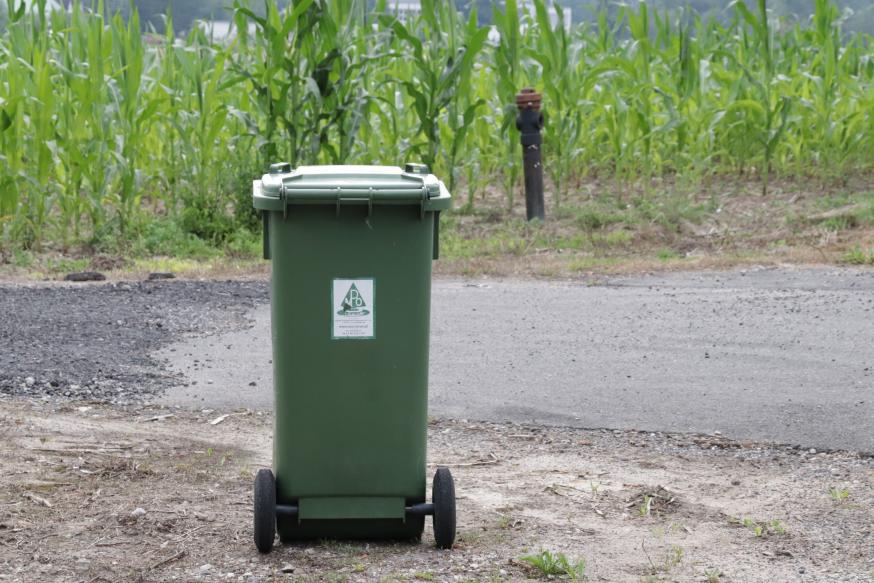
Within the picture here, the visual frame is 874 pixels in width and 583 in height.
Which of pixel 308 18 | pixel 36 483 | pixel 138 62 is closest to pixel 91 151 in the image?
pixel 138 62

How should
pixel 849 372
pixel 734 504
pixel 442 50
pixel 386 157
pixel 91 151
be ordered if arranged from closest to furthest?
pixel 734 504
pixel 849 372
pixel 91 151
pixel 442 50
pixel 386 157

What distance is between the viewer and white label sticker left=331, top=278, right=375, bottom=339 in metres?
3.74

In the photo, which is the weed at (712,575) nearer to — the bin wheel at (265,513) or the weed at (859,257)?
the bin wheel at (265,513)

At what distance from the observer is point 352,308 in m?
3.75

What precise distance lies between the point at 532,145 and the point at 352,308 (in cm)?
792

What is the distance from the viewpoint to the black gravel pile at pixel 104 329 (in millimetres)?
6055

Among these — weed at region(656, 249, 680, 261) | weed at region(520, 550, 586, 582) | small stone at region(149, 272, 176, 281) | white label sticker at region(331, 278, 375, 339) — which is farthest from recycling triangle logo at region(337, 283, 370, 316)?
weed at region(656, 249, 680, 261)

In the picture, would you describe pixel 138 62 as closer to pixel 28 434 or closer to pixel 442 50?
pixel 442 50

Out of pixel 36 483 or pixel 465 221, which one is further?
pixel 465 221

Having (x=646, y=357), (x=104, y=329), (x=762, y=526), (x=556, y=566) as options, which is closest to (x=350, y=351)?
(x=556, y=566)

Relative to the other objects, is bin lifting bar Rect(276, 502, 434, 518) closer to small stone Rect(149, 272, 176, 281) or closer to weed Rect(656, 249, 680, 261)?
small stone Rect(149, 272, 176, 281)

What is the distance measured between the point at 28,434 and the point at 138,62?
6062 mm

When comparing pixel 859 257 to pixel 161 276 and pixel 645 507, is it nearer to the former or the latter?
pixel 161 276

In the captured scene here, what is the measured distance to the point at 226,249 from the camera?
1047cm
